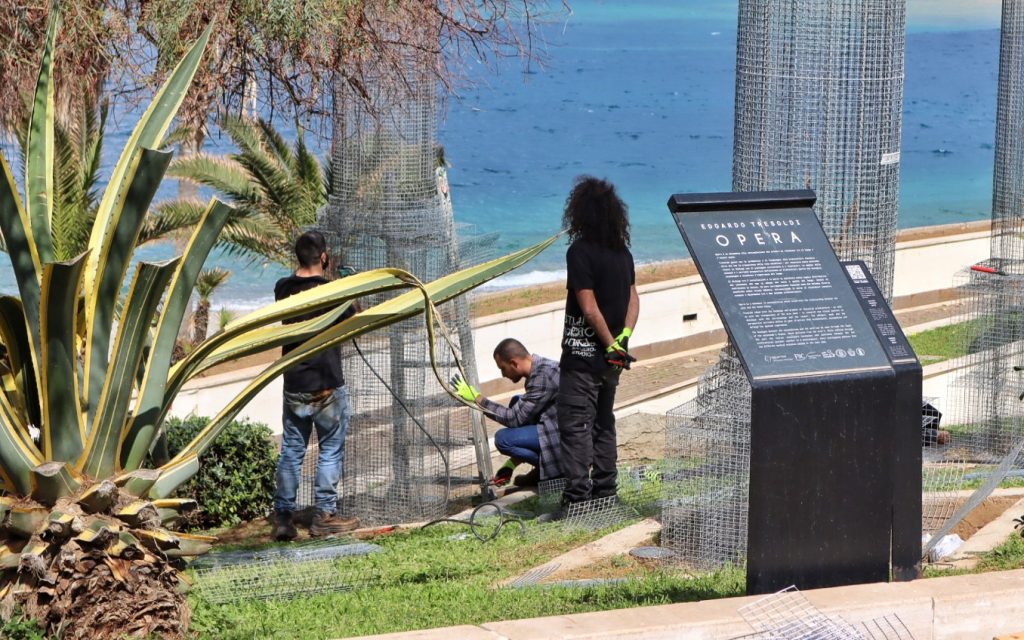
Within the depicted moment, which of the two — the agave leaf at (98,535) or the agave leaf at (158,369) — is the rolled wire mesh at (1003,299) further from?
the agave leaf at (98,535)

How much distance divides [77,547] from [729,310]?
2445 millimetres

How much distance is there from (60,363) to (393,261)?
3.76 m

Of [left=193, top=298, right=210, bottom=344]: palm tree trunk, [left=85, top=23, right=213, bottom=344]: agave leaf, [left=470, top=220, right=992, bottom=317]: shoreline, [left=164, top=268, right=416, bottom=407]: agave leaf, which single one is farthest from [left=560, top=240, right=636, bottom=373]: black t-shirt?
[left=470, top=220, right=992, bottom=317]: shoreline

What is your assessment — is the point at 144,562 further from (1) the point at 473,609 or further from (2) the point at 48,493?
(1) the point at 473,609

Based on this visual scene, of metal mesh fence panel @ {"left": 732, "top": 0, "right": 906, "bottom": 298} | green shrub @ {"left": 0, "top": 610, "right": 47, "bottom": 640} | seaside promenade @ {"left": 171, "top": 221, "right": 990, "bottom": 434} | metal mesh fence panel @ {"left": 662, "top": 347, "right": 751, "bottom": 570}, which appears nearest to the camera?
green shrub @ {"left": 0, "top": 610, "right": 47, "bottom": 640}

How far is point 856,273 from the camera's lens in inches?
236

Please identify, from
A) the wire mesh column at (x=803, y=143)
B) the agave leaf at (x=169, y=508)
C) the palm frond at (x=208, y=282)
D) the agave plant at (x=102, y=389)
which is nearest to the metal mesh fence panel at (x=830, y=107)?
the wire mesh column at (x=803, y=143)

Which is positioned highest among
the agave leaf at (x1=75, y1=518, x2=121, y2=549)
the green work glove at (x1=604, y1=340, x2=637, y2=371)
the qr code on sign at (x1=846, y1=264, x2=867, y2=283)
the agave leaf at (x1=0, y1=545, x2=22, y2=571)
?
the qr code on sign at (x1=846, y1=264, x2=867, y2=283)

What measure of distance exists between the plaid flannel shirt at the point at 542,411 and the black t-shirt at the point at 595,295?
91 cm

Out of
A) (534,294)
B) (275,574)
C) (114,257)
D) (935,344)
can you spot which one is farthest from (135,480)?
(534,294)

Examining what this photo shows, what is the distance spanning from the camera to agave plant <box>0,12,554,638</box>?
429cm

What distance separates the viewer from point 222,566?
18.5 feet

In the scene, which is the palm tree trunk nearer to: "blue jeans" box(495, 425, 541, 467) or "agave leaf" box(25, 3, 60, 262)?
"blue jeans" box(495, 425, 541, 467)

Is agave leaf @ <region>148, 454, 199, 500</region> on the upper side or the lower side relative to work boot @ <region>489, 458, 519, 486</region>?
upper
